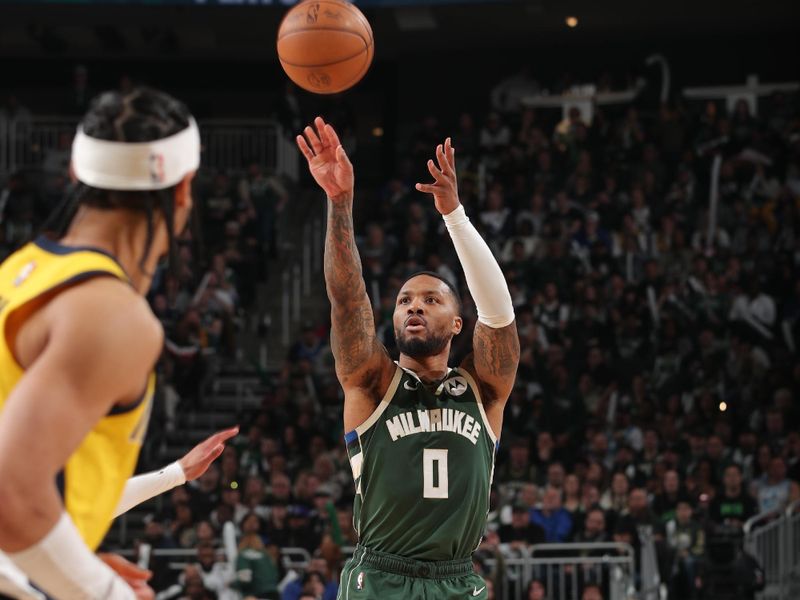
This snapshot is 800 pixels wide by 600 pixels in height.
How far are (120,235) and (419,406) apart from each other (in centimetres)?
317

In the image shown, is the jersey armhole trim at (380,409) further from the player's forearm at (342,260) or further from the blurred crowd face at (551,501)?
the blurred crowd face at (551,501)

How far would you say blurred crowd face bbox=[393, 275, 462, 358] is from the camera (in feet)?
20.9

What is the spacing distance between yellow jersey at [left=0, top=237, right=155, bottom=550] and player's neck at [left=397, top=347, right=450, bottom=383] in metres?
3.23

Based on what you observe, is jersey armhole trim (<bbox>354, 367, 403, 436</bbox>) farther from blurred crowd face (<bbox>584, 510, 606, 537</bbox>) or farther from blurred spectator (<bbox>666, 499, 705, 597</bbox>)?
blurred crowd face (<bbox>584, 510, 606, 537</bbox>)

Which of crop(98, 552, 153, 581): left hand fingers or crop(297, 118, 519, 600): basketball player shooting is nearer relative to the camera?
crop(98, 552, 153, 581): left hand fingers

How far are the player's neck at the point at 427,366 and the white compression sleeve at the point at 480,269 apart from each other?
13.0 inches

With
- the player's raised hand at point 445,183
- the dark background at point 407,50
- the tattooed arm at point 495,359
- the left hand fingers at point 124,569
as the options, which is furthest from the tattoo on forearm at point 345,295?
the dark background at point 407,50

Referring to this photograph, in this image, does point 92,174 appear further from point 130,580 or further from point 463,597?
point 463,597

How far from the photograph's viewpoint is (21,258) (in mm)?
3193

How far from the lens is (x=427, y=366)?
21.2 feet

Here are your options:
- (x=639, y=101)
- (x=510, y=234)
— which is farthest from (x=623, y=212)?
(x=639, y=101)

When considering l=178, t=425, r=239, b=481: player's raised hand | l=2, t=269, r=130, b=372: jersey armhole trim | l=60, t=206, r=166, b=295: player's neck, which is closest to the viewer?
l=2, t=269, r=130, b=372: jersey armhole trim

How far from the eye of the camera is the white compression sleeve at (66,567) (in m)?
2.92

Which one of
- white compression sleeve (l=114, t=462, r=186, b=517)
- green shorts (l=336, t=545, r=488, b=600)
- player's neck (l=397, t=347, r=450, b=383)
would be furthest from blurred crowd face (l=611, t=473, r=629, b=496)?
white compression sleeve (l=114, t=462, r=186, b=517)
